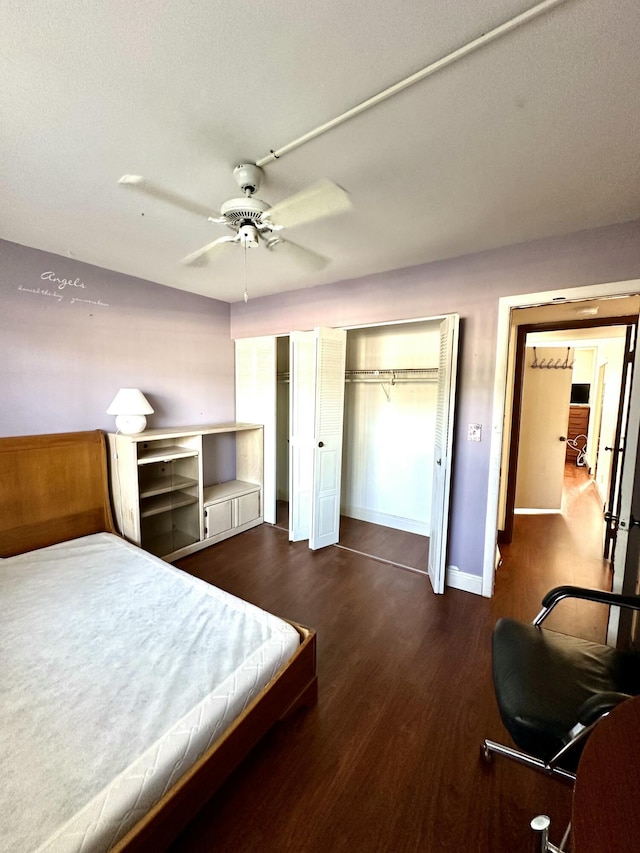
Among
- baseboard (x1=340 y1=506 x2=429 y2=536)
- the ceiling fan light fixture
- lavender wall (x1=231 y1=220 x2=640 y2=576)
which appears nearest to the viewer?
the ceiling fan light fixture

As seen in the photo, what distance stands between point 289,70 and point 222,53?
21cm

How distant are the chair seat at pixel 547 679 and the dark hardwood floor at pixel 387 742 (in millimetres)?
418

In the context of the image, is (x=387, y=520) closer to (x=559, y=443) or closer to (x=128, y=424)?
(x=559, y=443)

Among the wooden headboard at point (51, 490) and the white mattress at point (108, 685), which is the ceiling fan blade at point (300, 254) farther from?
the wooden headboard at point (51, 490)

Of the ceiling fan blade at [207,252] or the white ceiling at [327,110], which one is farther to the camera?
the ceiling fan blade at [207,252]

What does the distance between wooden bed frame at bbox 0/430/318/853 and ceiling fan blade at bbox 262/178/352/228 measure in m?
1.91

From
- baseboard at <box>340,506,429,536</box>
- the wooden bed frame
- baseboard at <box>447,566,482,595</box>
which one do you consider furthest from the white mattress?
baseboard at <box>340,506,429,536</box>

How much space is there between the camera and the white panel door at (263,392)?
12.3ft

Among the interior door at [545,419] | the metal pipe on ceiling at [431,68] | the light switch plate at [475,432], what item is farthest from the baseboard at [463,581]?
the metal pipe on ceiling at [431,68]

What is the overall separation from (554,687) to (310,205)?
2051 millimetres

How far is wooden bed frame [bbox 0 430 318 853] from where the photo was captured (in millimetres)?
1010

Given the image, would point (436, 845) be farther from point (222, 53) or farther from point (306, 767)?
point (222, 53)

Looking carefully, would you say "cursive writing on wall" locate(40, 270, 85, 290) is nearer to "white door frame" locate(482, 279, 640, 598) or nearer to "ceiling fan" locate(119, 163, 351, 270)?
"ceiling fan" locate(119, 163, 351, 270)

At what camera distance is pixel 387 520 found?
154 inches
